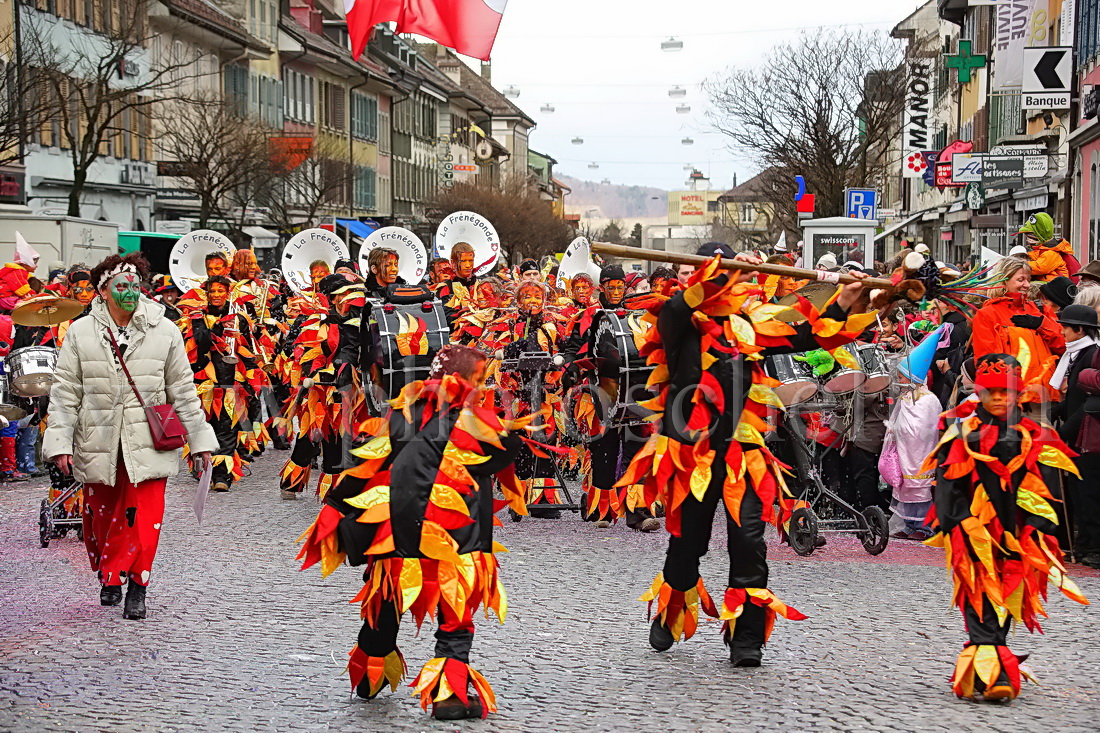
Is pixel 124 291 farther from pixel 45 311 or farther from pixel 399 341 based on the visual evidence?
pixel 399 341

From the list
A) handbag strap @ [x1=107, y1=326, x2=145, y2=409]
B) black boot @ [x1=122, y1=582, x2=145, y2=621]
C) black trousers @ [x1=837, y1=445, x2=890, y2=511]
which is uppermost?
handbag strap @ [x1=107, y1=326, x2=145, y2=409]

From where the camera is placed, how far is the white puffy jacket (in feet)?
25.4

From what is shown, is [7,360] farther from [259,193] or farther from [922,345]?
[259,193]

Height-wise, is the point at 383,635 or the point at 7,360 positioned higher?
the point at 7,360

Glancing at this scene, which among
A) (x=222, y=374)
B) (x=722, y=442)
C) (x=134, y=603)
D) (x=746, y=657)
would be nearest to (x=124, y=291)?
(x=134, y=603)

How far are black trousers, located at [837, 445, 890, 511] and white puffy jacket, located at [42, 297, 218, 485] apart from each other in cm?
476

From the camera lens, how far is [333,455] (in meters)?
11.7

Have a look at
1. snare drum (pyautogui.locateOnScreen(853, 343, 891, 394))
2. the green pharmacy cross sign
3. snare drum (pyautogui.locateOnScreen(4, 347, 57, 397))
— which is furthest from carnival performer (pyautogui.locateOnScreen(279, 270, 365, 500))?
Result: the green pharmacy cross sign

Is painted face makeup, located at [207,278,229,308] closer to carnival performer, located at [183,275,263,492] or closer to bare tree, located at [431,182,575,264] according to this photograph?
carnival performer, located at [183,275,263,492]

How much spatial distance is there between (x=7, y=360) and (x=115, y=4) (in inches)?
992

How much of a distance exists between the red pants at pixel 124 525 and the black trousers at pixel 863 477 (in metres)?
5.01

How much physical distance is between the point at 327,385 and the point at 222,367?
6.07 ft

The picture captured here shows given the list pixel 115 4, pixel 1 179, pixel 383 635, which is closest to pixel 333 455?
pixel 383 635

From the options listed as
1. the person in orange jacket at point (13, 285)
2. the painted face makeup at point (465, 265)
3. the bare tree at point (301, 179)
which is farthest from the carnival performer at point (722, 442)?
the bare tree at point (301, 179)
